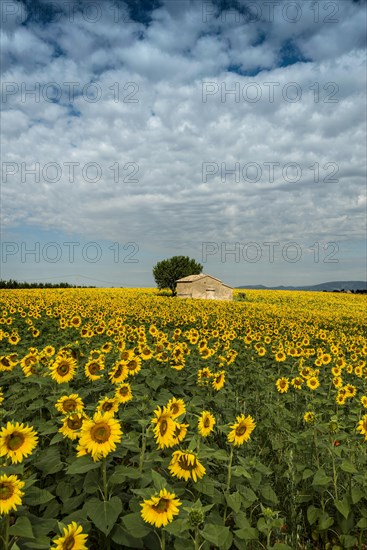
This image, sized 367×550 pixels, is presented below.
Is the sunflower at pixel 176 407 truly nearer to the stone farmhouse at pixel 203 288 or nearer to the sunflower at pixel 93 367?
the sunflower at pixel 93 367

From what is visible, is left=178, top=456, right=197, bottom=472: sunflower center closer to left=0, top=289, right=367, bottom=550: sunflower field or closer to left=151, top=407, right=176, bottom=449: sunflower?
left=0, top=289, right=367, bottom=550: sunflower field

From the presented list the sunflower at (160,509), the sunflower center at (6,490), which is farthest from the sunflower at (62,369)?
the sunflower at (160,509)

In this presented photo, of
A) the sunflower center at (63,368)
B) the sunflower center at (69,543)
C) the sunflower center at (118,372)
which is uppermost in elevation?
the sunflower center at (63,368)

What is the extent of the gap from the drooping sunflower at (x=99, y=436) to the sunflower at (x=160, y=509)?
476 millimetres

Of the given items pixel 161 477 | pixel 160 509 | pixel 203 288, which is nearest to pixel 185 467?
pixel 161 477

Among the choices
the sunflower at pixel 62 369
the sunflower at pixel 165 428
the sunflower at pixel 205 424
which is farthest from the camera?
the sunflower at pixel 62 369

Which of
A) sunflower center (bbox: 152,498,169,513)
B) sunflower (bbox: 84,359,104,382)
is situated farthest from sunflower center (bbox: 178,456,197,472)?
sunflower (bbox: 84,359,104,382)

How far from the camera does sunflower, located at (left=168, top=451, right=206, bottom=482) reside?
9.09 feet

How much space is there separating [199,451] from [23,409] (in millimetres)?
2820

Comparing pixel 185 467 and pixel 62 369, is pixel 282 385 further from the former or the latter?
pixel 185 467

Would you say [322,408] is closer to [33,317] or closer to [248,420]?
[248,420]

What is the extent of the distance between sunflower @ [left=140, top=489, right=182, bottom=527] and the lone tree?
4967 centimetres

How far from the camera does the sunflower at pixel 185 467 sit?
2.77 m

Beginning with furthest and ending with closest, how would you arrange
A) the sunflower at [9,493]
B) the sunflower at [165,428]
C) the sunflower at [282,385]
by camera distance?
the sunflower at [282,385], the sunflower at [165,428], the sunflower at [9,493]
